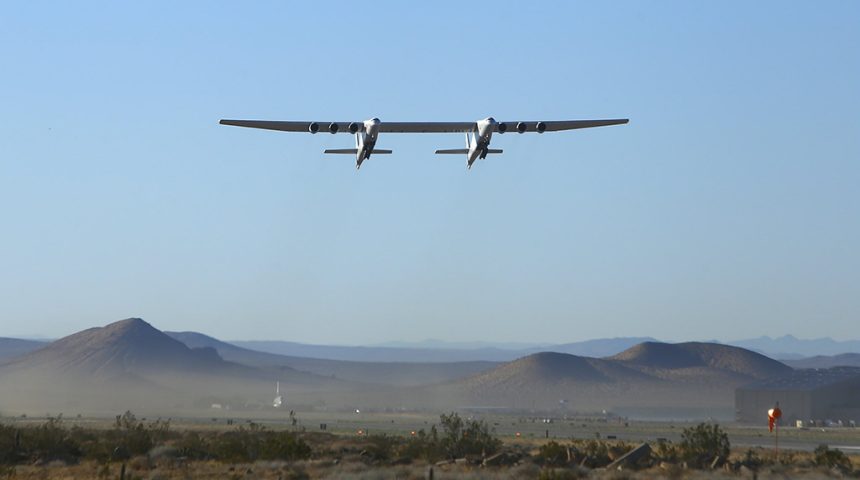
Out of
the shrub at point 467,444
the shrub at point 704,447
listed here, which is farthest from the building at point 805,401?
the shrub at point 467,444

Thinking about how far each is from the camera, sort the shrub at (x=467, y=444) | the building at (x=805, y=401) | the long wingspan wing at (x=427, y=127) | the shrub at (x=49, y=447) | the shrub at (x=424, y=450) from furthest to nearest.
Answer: the building at (x=805, y=401) < the long wingspan wing at (x=427, y=127) < the shrub at (x=467, y=444) < the shrub at (x=424, y=450) < the shrub at (x=49, y=447)

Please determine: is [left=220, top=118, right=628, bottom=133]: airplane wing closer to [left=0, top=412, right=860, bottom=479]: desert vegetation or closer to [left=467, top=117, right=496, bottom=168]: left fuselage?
[left=467, top=117, right=496, bottom=168]: left fuselage

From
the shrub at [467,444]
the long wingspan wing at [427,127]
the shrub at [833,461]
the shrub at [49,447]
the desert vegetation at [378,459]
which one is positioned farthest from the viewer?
the long wingspan wing at [427,127]

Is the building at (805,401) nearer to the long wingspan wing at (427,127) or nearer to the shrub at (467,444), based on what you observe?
the shrub at (467,444)

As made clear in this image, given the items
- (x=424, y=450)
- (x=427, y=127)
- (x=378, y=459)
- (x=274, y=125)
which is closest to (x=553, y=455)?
(x=424, y=450)

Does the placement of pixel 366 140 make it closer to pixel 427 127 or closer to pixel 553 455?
pixel 427 127

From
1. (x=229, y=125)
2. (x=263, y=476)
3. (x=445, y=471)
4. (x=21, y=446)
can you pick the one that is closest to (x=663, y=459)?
(x=445, y=471)

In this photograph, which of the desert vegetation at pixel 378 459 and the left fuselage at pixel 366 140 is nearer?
the desert vegetation at pixel 378 459
